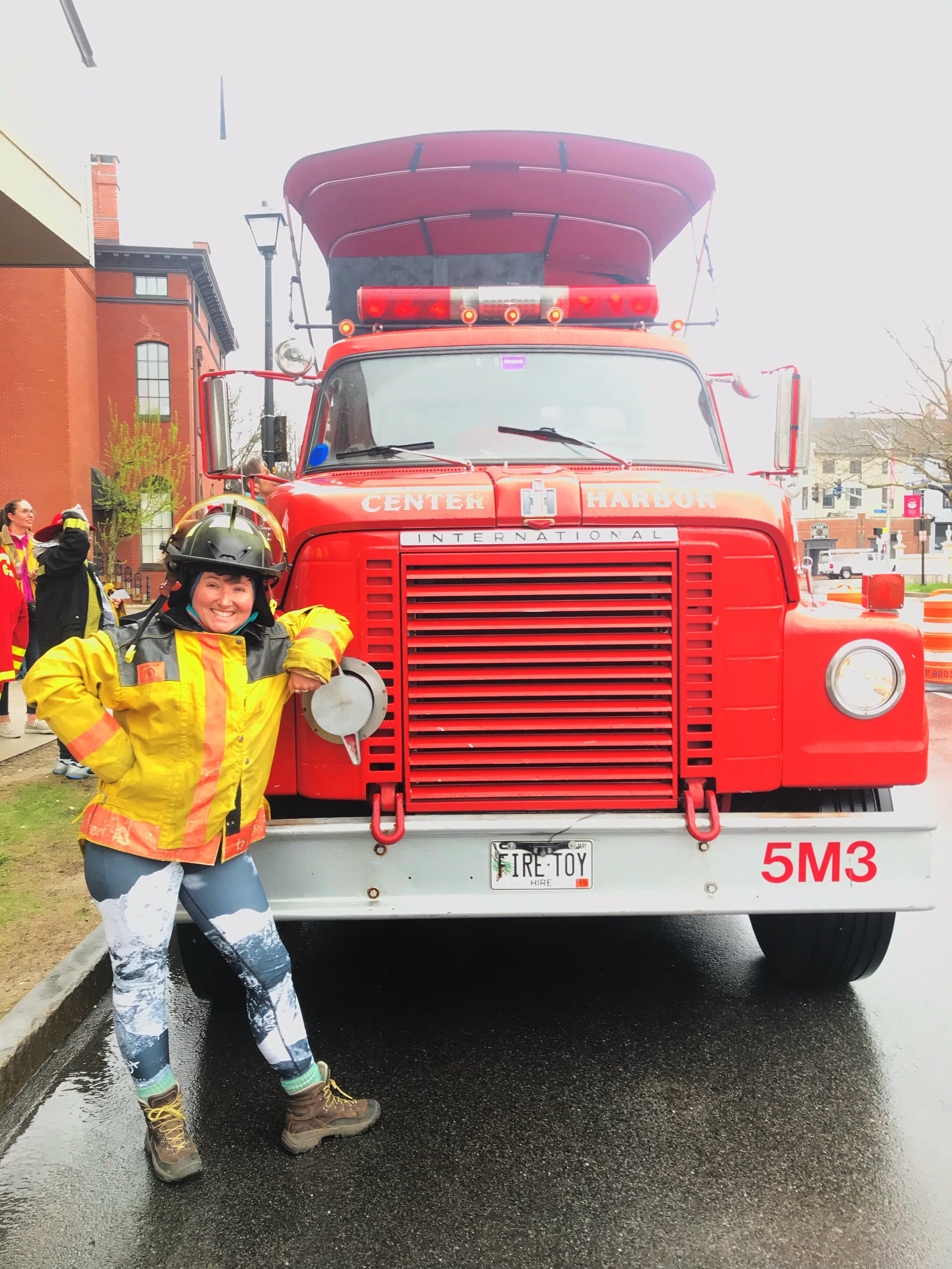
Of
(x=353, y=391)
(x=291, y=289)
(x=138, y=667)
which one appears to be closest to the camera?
(x=138, y=667)

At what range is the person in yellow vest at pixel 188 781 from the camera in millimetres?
2938

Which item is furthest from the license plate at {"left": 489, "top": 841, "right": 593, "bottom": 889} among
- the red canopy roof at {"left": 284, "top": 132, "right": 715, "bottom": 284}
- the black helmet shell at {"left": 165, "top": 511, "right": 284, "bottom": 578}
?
the red canopy roof at {"left": 284, "top": 132, "right": 715, "bottom": 284}

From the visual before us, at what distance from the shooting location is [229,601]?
3.05 meters

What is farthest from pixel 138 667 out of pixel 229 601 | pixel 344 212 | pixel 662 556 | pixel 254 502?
pixel 344 212

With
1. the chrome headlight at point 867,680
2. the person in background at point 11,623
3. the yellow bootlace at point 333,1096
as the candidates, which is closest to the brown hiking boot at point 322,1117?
the yellow bootlace at point 333,1096

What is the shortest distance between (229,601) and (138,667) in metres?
0.31

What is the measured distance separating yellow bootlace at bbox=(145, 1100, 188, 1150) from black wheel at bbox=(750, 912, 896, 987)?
85.8 inches

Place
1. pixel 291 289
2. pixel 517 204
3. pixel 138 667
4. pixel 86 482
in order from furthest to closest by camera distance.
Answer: pixel 86 482 < pixel 291 289 < pixel 517 204 < pixel 138 667

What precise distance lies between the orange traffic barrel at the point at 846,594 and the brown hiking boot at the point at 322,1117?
401 inches

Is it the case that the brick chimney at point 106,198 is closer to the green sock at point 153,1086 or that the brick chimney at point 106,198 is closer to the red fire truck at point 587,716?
the red fire truck at point 587,716

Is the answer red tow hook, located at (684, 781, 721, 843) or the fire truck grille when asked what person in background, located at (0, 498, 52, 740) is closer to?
the fire truck grille

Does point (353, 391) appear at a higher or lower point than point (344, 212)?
lower

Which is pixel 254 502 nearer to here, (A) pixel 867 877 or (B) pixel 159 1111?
(B) pixel 159 1111

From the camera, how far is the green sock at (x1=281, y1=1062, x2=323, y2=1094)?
318cm
